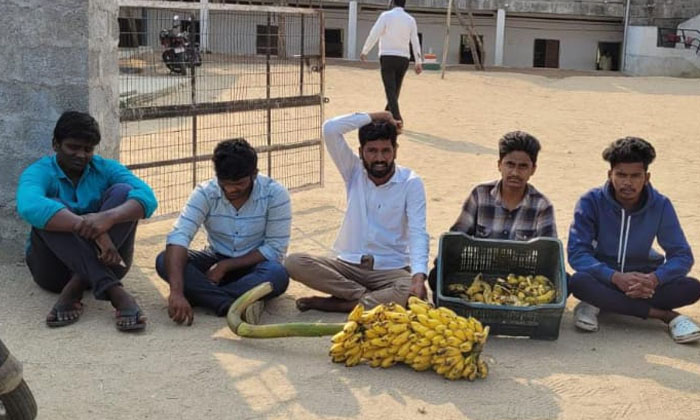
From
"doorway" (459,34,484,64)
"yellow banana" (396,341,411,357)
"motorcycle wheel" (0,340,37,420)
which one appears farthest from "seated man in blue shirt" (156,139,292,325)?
"doorway" (459,34,484,64)

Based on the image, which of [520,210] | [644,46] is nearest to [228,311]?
[520,210]

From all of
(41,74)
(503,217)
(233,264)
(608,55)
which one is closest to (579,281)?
(503,217)

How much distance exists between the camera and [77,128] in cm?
479

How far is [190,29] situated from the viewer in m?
6.41

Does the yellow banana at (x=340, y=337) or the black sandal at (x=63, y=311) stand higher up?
the yellow banana at (x=340, y=337)

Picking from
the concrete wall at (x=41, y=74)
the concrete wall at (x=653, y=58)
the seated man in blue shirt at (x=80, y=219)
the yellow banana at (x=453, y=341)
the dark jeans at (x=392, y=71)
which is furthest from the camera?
the concrete wall at (x=653, y=58)

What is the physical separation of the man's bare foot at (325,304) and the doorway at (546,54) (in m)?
22.1

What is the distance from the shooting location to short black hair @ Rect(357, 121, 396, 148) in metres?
4.80

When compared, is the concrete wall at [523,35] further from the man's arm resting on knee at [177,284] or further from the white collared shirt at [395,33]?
the man's arm resting on knee at [177,284]

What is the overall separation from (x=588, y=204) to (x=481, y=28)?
71.6ft

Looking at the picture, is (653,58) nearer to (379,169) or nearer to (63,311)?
(379,169)

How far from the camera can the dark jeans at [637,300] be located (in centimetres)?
483

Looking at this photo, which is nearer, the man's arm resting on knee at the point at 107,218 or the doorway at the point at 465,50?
the man's arm resting on knee at the point at 107,218

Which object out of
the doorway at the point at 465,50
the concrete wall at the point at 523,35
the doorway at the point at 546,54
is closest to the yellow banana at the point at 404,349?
the concrete wall at the point at 523,35
